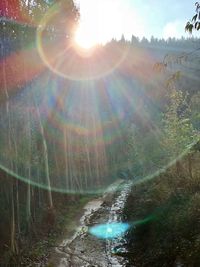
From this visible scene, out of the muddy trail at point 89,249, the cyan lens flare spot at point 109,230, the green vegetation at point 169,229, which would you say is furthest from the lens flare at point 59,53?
the green vegetation at point 169,229

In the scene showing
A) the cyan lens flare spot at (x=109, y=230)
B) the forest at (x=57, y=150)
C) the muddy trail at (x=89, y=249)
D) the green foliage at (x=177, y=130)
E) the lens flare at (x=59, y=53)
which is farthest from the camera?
the green foliage at (x=177, y=130)

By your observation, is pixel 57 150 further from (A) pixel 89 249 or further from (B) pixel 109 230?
(A) pixel 89 249

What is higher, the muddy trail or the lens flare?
the lens flare

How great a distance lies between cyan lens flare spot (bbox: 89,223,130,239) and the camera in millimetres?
19922

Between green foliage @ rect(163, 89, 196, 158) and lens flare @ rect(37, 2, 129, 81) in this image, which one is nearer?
lens flare @ rect(37, 2, 129, 81)

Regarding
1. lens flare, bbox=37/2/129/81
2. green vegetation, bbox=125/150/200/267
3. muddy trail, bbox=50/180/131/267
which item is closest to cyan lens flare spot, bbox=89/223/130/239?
muddy trail, bbox=50/180/131/267

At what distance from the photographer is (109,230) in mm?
21312

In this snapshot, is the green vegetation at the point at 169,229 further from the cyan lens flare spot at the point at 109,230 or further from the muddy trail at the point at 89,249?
the cyan lens flare spot at the point at 109,230

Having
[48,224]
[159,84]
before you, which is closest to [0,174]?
[48,224]

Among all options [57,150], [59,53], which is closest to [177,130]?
[59,53]

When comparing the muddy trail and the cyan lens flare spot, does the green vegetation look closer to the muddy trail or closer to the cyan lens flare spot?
the muddy trail

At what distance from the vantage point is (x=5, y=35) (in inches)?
727

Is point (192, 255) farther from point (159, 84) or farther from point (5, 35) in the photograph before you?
point (159, 84)

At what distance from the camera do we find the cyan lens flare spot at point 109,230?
1992 centimetres
